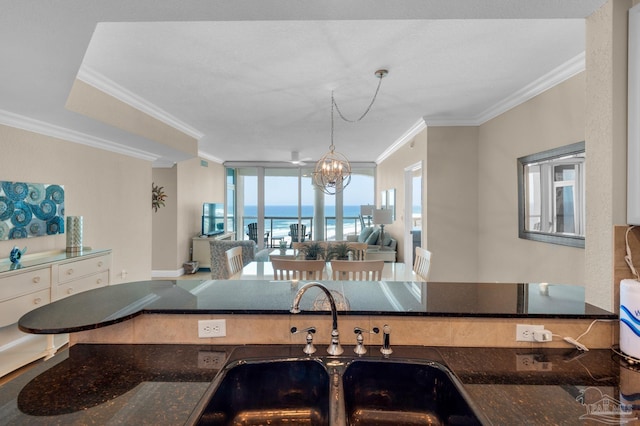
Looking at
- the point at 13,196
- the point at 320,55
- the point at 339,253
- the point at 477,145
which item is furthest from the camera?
the point at 477,145

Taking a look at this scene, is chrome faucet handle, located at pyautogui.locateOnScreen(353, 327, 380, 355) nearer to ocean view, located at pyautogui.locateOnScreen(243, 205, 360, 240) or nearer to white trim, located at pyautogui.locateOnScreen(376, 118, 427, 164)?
white trim, located at pyautogui.locateOnScreen(376, 118, 427, 164)

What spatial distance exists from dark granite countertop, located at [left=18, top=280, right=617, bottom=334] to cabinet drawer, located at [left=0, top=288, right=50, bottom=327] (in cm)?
176

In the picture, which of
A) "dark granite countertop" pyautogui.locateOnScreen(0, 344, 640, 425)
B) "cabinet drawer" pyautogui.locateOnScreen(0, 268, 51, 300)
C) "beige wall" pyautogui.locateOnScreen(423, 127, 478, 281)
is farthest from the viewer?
"beige wall" pyautogui.locateOnScreen(423, 127, 478, 281)

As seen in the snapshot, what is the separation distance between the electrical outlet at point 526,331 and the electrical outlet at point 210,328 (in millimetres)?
1124

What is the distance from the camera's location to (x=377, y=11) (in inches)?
52.3

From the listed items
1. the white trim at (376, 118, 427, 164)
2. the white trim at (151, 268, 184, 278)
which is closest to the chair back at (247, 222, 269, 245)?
the white trim at (151, 268, 184, 278)

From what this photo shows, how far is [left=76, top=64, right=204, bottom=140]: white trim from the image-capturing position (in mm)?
2607

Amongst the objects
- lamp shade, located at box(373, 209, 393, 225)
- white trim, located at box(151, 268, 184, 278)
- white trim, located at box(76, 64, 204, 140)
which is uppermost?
white trim, located at box(76, 64, 204, 140)

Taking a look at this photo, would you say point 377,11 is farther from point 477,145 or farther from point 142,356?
point 477,145

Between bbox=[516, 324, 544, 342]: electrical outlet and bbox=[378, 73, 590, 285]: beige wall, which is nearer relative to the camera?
bbox=[516, 324, 544, 342]: electrical outlet

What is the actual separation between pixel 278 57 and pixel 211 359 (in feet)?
7.32

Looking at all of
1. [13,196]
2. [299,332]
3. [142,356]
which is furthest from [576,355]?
[13,196]

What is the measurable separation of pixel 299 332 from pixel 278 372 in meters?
0.15

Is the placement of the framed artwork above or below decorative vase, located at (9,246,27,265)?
above
